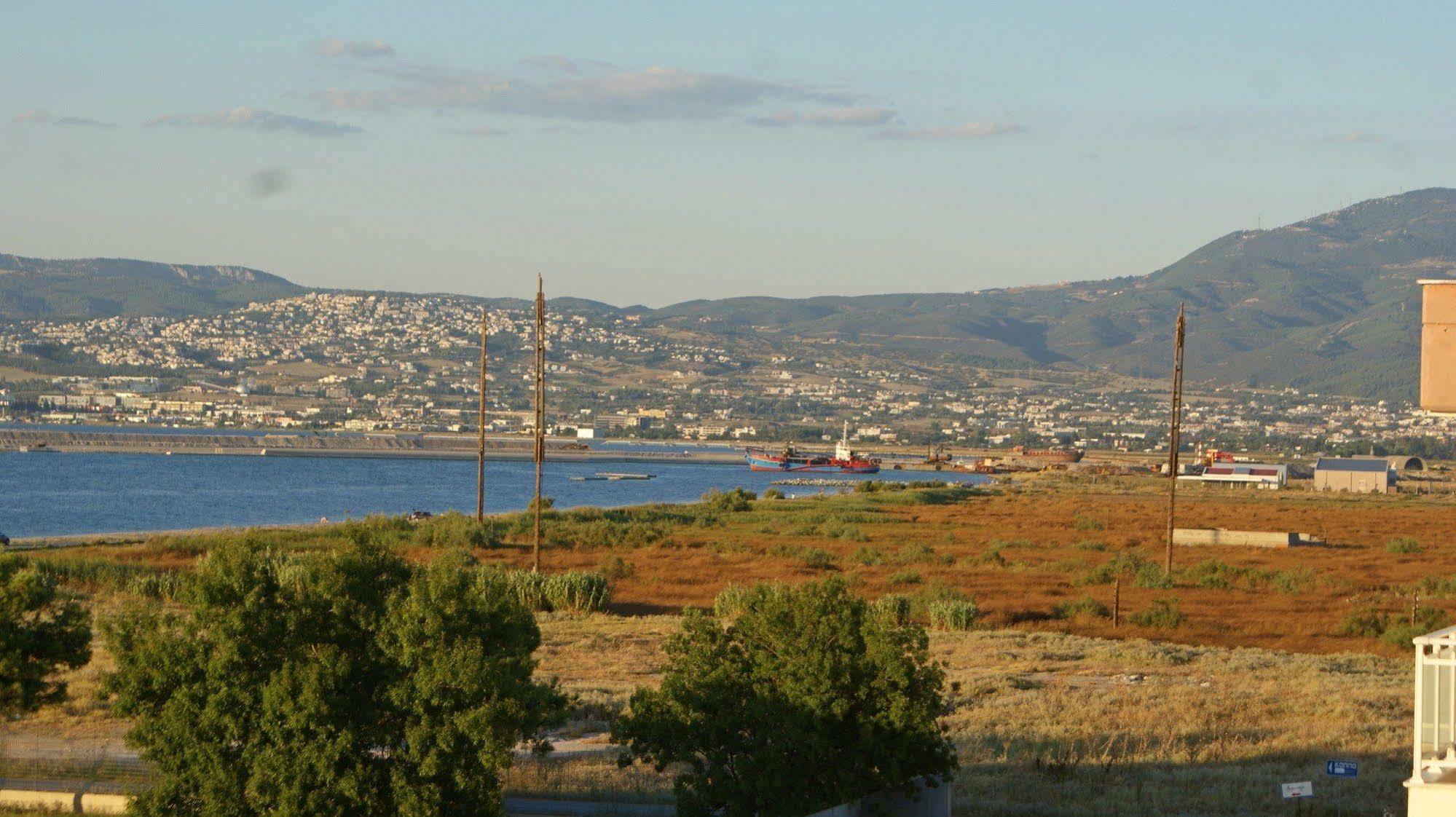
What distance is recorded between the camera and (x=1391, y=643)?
84.3ft

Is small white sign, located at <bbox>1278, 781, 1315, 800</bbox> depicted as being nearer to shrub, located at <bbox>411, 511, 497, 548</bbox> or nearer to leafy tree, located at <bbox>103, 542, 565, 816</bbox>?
leafy tree, located at <bbox>103, 542, 565, 816</bbox>

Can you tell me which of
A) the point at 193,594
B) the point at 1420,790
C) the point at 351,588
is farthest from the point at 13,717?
the point at 1420,790

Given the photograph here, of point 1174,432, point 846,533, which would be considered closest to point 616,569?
point 1174,432

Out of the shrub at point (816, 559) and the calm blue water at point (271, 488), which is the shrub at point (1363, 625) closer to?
the shrub at point (816, 559)

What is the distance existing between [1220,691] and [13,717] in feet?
44.6

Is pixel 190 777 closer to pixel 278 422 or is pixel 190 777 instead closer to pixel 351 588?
pixel 351 588

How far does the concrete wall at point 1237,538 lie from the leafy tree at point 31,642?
41.7m

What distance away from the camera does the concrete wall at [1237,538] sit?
48.8 m

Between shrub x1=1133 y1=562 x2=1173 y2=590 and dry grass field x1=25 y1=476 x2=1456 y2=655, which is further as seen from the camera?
shrub x1=1133 y1=562 x2=1173 y2=590

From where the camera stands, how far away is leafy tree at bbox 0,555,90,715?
12.7 meters

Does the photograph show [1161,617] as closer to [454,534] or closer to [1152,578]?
[1152,578]

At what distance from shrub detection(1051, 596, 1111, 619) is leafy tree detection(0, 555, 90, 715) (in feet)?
66.0

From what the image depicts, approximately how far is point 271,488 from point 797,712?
82301 millimetres

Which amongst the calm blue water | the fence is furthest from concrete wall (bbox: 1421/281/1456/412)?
the calm blue water
